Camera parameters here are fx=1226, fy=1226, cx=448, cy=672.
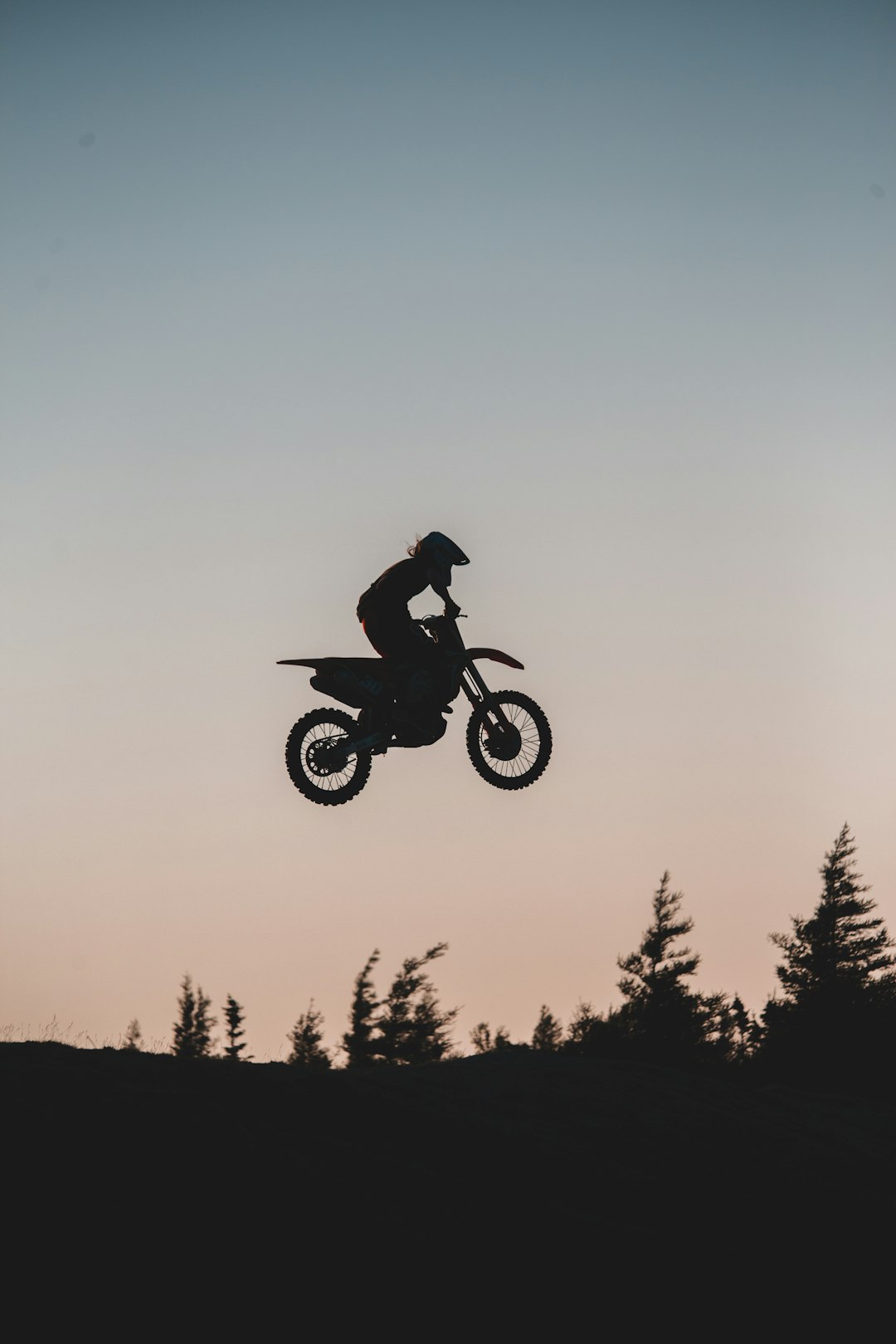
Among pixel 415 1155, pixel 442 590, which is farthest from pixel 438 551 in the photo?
pixel 415 1155

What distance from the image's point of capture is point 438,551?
13000 mm

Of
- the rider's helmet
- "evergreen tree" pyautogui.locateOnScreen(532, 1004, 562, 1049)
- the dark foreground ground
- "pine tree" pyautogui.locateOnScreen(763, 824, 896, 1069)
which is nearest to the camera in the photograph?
the dark foreground ground

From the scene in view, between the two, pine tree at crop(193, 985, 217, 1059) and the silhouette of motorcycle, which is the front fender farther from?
pine tree at crop(193, 985, 217, 1059)

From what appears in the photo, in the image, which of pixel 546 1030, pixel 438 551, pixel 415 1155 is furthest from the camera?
pixel 546 1030

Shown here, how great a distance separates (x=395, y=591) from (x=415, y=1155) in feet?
18.7

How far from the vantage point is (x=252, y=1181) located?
31.6 ft

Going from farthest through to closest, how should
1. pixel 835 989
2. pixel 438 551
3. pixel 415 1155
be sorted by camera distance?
pixel 835 989
pixel 438 551
pixel 415 1155

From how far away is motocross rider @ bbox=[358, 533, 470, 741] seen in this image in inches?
515

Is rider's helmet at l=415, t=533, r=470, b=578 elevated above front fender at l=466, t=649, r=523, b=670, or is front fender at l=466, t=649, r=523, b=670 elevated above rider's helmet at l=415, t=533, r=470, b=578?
rider's helmet at l=415, t=533, r=470, b=578

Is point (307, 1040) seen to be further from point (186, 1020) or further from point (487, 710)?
point (487, 710)

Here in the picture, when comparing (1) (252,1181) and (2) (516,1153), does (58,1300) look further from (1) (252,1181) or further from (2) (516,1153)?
(2) (516,1153)

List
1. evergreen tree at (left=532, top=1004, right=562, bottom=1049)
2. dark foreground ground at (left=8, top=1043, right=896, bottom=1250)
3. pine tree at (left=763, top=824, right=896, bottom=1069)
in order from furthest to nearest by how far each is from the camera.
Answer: evergreen tree at (left=532, top=1004, right=562, bottom=1049), pine tree at (left=763, top=824, right=896, bottom=1069), dark foreground ground at (left=8, top=1043, right=896, bottom=1250)

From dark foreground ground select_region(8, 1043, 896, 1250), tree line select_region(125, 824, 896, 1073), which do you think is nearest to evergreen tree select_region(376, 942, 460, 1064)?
tree line select_region(125, 824, 896, 1073)

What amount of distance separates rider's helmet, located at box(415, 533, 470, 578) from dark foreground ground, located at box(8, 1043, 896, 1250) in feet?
18.3
